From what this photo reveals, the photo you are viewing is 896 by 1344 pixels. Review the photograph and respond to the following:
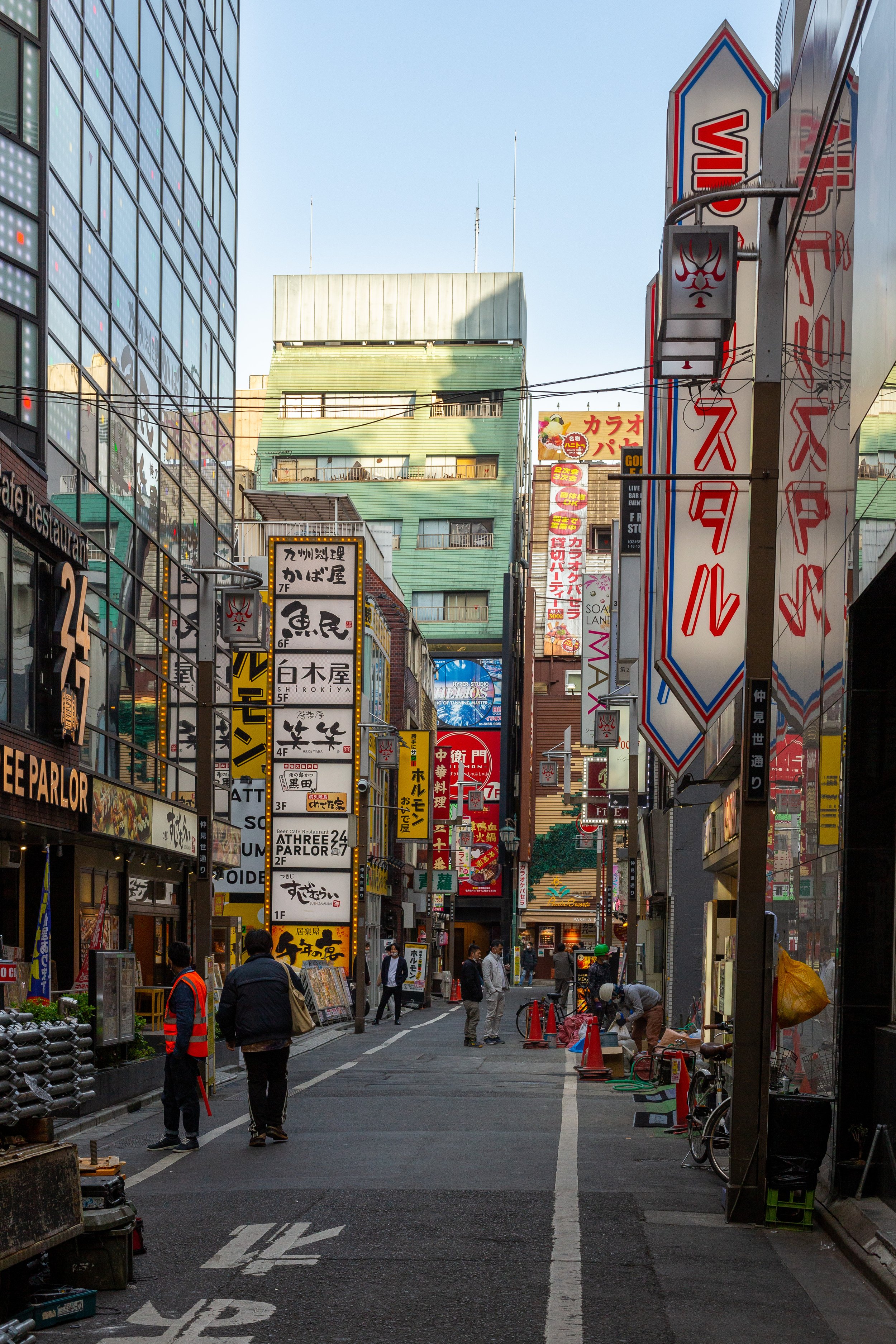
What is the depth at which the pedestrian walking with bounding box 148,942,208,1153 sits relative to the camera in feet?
46.3

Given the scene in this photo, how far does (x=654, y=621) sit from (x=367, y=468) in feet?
268

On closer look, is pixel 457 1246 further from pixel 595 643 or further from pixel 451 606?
pixel 451 606

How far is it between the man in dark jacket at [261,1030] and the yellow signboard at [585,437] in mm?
95587

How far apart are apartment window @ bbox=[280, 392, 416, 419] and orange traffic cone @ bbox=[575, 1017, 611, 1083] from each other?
82.1 m

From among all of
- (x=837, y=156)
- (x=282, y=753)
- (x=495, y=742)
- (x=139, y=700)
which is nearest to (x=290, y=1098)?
(x=837, y=156)

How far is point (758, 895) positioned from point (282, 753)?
122 ft

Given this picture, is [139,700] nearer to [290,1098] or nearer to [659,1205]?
[290,1098]

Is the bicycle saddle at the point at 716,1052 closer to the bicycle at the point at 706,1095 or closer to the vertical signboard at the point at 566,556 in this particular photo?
the bicycle at the point at 706,1095

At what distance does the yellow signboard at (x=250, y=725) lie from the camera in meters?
46.5

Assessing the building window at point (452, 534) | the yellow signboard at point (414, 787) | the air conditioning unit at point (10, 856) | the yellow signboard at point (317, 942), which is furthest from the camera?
the building window at point (452, 534)

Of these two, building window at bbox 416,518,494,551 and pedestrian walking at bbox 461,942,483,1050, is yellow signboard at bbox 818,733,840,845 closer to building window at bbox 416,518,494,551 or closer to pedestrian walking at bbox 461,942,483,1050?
pedestrian walking at bbox 461,942,483,1050

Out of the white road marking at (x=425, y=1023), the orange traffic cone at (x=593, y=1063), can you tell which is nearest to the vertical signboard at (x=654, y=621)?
the orange traffic cone at (x=593, y=1063)

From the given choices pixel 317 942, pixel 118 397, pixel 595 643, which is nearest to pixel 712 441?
pixel 118 397

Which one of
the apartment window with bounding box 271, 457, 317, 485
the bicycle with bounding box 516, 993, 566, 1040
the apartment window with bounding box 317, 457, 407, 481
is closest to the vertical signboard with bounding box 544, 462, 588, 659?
the apartment window with bounding box 317, 457, 407, 481
